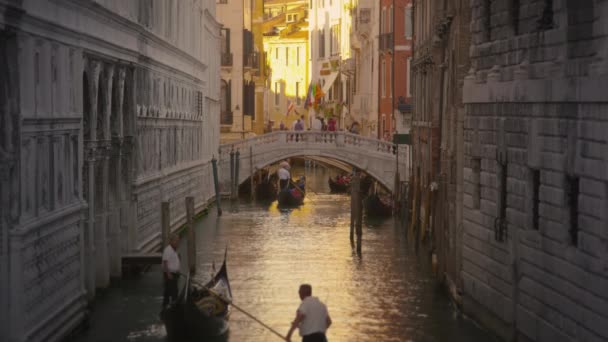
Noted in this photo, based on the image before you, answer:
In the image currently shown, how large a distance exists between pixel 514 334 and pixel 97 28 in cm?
645

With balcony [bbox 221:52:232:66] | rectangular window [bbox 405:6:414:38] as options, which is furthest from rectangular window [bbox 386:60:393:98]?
rectangular window [bbox 405:6:414:38]

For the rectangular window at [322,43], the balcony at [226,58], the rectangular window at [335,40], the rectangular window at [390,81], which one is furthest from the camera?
Answer: the rectangular window at [322,43]

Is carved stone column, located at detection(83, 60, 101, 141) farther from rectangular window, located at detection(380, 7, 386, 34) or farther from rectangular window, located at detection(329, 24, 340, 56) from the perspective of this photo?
rectangular window, located at detection(329, 24, 340, 56)

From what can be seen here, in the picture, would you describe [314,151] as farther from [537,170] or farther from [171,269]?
[537,170]

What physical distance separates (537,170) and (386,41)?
2689cm

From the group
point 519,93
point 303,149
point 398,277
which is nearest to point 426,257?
point 398,277

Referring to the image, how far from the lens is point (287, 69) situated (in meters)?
73.3

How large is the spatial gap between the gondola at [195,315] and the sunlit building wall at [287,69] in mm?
56831

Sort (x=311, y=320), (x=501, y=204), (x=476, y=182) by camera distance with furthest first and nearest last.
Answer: (x=476, y=182), (x=501, y=204), (x=311, y=320)

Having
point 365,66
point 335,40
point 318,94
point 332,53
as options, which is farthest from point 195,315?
point 332,53

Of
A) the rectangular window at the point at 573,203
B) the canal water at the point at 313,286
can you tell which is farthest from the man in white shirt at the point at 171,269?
the rectangular window at the point at 573,203

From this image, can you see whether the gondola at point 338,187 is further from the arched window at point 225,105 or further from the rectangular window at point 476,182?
the rectangular window at point 476,182

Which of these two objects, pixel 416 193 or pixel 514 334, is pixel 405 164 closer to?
pixel 416 193

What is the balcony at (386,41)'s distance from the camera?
127 feet
